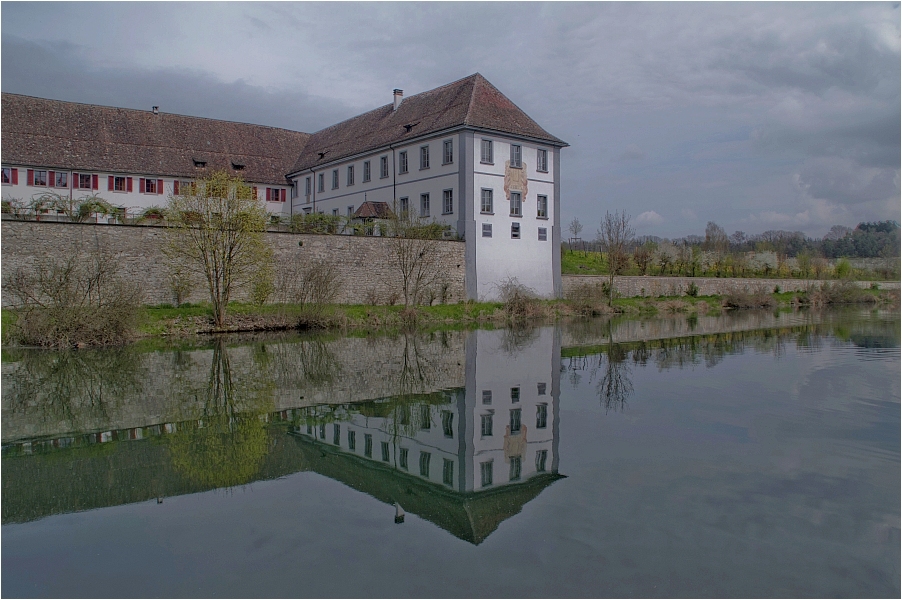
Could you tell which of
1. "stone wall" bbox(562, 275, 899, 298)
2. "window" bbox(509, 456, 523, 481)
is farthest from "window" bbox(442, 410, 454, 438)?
"stone wall" bbox(562, 275, 899, 298)

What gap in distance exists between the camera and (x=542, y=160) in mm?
38938

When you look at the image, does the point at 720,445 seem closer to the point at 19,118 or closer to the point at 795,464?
the point at 795,464

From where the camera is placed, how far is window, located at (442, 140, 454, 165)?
36031mm

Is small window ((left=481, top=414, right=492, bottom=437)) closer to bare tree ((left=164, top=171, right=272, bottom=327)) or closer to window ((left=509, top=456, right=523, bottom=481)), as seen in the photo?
window ((left=509, top=456, right=523, bottom=481))

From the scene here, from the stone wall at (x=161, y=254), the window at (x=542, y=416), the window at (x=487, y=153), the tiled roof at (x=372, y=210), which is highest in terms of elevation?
the window at (x=487, y=153)

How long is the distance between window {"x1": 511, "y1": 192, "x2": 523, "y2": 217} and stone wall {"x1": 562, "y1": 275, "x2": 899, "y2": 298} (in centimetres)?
550

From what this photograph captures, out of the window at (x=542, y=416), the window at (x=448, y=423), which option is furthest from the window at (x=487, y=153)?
the window at (x=448, y=423)

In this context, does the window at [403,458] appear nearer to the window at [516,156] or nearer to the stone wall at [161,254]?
the stone wall at [161,254]

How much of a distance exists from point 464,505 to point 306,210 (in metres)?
42.7

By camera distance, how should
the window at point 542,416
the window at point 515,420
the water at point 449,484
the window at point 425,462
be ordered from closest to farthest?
1. the water at point 449,484
2. the window at point 425,462
3. the window at point 515,420
4. the window at point 542,416

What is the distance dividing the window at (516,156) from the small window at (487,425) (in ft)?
93.9

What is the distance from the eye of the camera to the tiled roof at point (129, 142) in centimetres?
3966

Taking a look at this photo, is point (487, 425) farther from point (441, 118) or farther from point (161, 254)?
point (441, 118)

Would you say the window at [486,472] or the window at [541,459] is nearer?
the window at [486,472]
